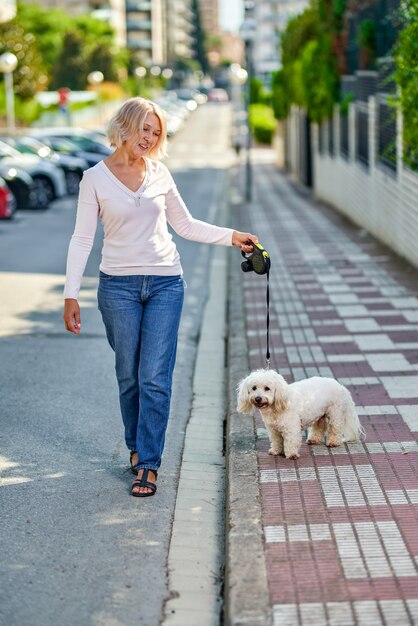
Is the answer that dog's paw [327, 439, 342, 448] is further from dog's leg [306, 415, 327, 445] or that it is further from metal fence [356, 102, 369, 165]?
metal fence [356, 102, 369, 165]

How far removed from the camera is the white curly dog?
6227mm

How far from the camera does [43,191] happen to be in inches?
1085

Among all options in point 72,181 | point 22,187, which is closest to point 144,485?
point 22,187

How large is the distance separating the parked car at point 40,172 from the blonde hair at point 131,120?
2115cm

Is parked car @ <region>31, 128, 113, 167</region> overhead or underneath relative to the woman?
underneath

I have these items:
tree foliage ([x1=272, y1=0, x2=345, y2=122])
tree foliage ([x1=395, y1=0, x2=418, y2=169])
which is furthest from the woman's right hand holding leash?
tree foliage ([x1=272, y1=0, x2=345, y2=122])

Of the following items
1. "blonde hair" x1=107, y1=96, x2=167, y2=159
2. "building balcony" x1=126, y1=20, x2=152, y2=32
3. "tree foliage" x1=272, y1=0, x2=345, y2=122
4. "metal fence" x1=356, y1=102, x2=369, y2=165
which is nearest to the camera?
"blonde hair" x1=107, y1=96, x2=167, y2=159

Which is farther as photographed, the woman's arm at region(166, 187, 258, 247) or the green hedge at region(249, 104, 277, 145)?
the green hedge at region(249, 104, 277, 145)

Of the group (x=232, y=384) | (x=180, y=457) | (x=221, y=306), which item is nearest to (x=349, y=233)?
(x=221, y=306)

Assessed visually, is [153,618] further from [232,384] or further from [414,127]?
[414,127]

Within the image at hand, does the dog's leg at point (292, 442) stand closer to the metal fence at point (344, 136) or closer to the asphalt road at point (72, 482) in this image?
the asphalt road at point (72, 482)

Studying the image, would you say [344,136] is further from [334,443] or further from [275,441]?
[275,441]

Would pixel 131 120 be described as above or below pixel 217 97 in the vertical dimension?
above

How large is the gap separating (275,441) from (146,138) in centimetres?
188
